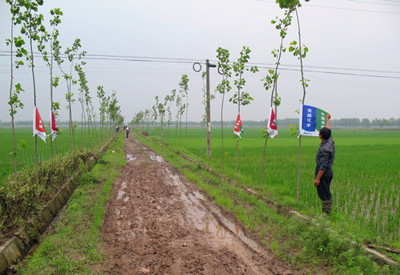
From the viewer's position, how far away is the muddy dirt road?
3.90m

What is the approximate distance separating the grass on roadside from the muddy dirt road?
0.19m

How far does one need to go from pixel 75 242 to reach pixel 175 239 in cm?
160

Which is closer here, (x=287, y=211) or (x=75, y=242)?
(x=75, y=242)

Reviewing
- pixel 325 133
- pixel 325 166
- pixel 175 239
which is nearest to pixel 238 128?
pixel 325 133

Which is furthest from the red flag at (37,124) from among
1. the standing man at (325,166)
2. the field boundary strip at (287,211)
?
the standing man at (325,166)

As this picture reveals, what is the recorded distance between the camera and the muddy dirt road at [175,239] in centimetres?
390

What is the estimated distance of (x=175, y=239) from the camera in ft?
16.0

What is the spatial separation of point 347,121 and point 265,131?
16932 cm

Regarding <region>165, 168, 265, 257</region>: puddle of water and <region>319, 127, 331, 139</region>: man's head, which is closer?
<region>165, 168, 265, 257</region>: puddle of water

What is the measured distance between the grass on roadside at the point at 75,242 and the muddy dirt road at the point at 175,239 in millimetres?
190

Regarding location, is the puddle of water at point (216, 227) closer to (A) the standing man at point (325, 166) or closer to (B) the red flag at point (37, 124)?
(A) the standing man at point (325, 166)

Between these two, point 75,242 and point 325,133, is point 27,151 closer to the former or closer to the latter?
point 75,242

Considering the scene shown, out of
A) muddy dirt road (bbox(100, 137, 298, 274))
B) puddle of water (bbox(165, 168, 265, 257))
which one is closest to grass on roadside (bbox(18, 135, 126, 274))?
muddy dirt road (bbox(100, 137, 298, 274))

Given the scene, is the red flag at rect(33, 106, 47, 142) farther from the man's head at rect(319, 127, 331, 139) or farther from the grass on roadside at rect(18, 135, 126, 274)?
the man's head at rect(319, 127, 331, 139)
